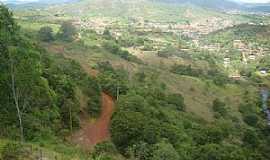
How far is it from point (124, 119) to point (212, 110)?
2968 cm

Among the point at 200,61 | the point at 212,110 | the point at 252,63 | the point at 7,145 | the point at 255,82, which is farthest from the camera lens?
the point at 252,63

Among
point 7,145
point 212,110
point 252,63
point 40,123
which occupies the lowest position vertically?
point 252,63

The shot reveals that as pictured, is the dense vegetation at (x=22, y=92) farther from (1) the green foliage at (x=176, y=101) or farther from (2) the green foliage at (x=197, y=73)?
(2) the green foliage at (x=197, y=73)

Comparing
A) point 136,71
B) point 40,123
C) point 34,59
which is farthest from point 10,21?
point 136,71

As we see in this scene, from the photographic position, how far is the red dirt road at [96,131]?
34812mm

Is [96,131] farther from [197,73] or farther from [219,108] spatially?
[197,73]

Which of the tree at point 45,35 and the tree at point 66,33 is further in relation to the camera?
the tree at point 66,33

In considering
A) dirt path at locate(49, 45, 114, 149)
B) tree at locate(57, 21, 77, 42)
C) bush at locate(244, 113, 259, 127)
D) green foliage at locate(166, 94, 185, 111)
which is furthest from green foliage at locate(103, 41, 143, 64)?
dirt path at locate(49, 45, 114, 149)

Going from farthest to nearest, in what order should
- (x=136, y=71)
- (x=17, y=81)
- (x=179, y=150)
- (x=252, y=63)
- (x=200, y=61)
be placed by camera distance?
(x=252, y=63) < (x=200, y=61) < (x=136, y=71) < (x=179, y=150) < (x=17, y=81)

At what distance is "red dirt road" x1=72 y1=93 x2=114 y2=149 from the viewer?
1371 inches

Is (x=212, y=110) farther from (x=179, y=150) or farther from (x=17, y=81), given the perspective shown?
(x=17, y=81)

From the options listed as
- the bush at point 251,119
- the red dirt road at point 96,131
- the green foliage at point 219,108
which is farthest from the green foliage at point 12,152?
the bush at point 251,119

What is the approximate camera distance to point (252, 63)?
125 m

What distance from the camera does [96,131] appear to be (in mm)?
37875
